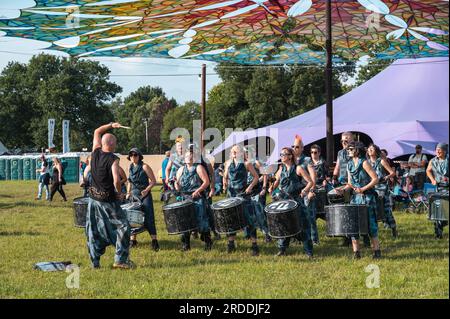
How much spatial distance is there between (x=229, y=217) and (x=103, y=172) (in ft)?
7.64

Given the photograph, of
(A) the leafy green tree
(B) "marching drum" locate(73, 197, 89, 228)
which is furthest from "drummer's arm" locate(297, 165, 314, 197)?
(A) the leafy green tree

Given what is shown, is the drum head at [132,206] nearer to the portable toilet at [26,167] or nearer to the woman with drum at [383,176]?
the woman with drum at [383,176]

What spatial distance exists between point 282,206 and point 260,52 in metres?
12.4

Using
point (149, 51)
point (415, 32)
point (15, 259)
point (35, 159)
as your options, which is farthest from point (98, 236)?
point (35, 159)

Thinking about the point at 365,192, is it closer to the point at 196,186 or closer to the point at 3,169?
the point at 196,186

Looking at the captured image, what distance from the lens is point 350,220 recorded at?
351 inches

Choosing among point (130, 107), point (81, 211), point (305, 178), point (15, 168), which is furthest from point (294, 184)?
point (130, 107)

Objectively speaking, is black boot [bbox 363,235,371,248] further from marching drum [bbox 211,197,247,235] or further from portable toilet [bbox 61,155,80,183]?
portable toilet [bbox 61,155,80,183]

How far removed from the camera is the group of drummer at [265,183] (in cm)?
923

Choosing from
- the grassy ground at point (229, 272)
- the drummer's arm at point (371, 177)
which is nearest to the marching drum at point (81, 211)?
the grassy ground at point (229, 272)

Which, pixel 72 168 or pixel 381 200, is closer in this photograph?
pixel 381 200

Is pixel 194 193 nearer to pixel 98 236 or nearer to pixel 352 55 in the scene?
pixel 98 236

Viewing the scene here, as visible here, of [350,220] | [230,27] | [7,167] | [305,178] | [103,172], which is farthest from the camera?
[7,167]

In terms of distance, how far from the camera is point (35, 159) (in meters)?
49.1
